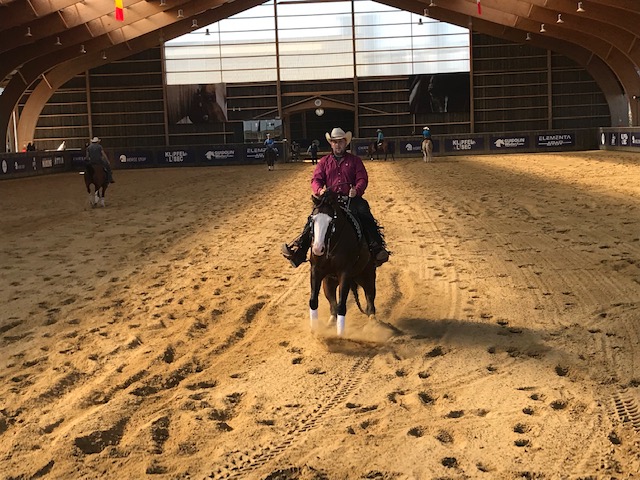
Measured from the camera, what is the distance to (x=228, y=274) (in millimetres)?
9883

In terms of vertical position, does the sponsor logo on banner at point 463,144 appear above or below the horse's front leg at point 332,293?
above

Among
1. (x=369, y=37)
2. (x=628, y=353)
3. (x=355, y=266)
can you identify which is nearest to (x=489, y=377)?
(x=628, y=353)

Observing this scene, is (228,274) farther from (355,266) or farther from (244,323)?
(355,266)

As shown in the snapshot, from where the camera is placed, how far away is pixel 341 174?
23.5ft

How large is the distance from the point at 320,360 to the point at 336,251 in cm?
97

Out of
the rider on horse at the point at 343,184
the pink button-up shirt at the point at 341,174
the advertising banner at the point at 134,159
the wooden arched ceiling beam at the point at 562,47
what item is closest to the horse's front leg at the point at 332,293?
the rider on horse at the point at 343,184

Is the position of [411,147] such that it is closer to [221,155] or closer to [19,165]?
[221,155]

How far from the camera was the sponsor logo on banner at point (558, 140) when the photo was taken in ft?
131

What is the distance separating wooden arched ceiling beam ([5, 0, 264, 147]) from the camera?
131ft

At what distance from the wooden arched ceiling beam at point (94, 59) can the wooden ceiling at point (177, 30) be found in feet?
0.17

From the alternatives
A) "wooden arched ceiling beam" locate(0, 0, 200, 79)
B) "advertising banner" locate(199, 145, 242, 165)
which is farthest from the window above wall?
"wooden arched ceiling beam" locate(0, 0, 200, 79)

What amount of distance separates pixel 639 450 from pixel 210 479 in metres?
2.30

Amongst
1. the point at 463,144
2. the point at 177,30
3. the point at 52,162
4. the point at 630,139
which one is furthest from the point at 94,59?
the point at 630,139

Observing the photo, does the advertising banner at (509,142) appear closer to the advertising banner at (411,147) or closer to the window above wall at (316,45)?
the advertising banner at (411,147)
